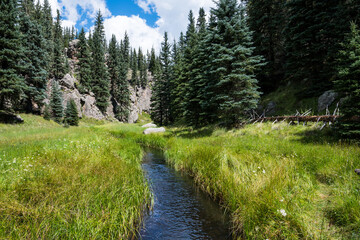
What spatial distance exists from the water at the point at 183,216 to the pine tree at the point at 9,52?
97.4 ft

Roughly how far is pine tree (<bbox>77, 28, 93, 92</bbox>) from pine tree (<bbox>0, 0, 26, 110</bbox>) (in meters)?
26.2

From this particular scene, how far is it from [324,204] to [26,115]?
4279cm

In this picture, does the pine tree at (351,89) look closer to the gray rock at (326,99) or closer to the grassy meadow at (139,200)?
the grassy meadow at (139,200)

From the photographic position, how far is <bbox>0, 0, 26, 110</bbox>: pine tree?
83.9 feet

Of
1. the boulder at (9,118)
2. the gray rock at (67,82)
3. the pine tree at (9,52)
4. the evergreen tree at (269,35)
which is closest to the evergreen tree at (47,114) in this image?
the boulder at (9,118)

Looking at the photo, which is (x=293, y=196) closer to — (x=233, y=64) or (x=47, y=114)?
(x=233, y=64)

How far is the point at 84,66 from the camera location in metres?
55.3

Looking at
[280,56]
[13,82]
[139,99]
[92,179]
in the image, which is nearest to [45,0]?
[139,99]

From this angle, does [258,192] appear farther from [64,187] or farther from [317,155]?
[64,187]

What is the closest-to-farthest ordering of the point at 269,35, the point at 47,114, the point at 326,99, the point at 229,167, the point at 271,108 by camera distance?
1. the point at 229,167
2. the point at 326,99
3. the point at 271,108
4. the point at 269,35
5. the point at 47,114

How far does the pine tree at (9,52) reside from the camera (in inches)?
1007

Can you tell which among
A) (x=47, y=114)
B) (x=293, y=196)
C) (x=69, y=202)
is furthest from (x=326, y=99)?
(x=47, y=114)

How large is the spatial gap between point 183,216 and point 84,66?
60687 mm

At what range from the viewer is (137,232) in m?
4.81
